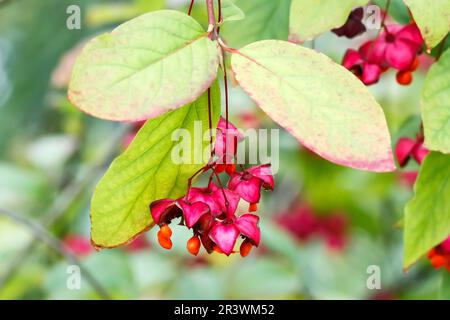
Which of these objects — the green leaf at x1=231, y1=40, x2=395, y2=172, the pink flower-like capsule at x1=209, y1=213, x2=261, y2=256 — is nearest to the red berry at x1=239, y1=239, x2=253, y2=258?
the pink flower-like capsule at x1=209, y1=213, x2=261, y2=256

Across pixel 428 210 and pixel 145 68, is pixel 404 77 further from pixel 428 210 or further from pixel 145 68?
pixel 145 68

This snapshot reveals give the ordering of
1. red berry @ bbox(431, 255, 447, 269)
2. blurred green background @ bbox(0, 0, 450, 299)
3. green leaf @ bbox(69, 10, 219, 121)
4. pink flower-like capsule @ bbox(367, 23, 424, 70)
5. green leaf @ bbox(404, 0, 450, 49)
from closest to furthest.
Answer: green leaf @ bbox(69, 10, 219, 121), green leaf @ bbox(404, 0, 450, 49), pink flower-like capsule @ bbox(367, 23, 424, 70), red berry @ bbox(431, 255, 447, 269), blurred green background @ bbox(0, 0, 450, 299)

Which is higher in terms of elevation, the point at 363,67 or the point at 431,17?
the point at 431,17

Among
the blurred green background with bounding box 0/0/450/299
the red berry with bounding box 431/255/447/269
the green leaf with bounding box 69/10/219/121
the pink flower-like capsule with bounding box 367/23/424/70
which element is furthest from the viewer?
the blurred green background with bounding box 0/0/450/299

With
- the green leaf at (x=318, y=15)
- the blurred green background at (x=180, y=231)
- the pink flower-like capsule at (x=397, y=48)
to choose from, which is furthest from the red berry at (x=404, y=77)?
the blurred green background at (x=180, y=231)

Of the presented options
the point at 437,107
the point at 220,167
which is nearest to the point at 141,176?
the point at 220,167

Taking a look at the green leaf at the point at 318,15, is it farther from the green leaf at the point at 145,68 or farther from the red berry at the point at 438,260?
the red berry at the point at 438,260

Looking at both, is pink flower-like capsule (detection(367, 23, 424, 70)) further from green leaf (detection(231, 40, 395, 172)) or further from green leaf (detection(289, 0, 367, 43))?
green leaf (detection(231, 40, 395, 172))
